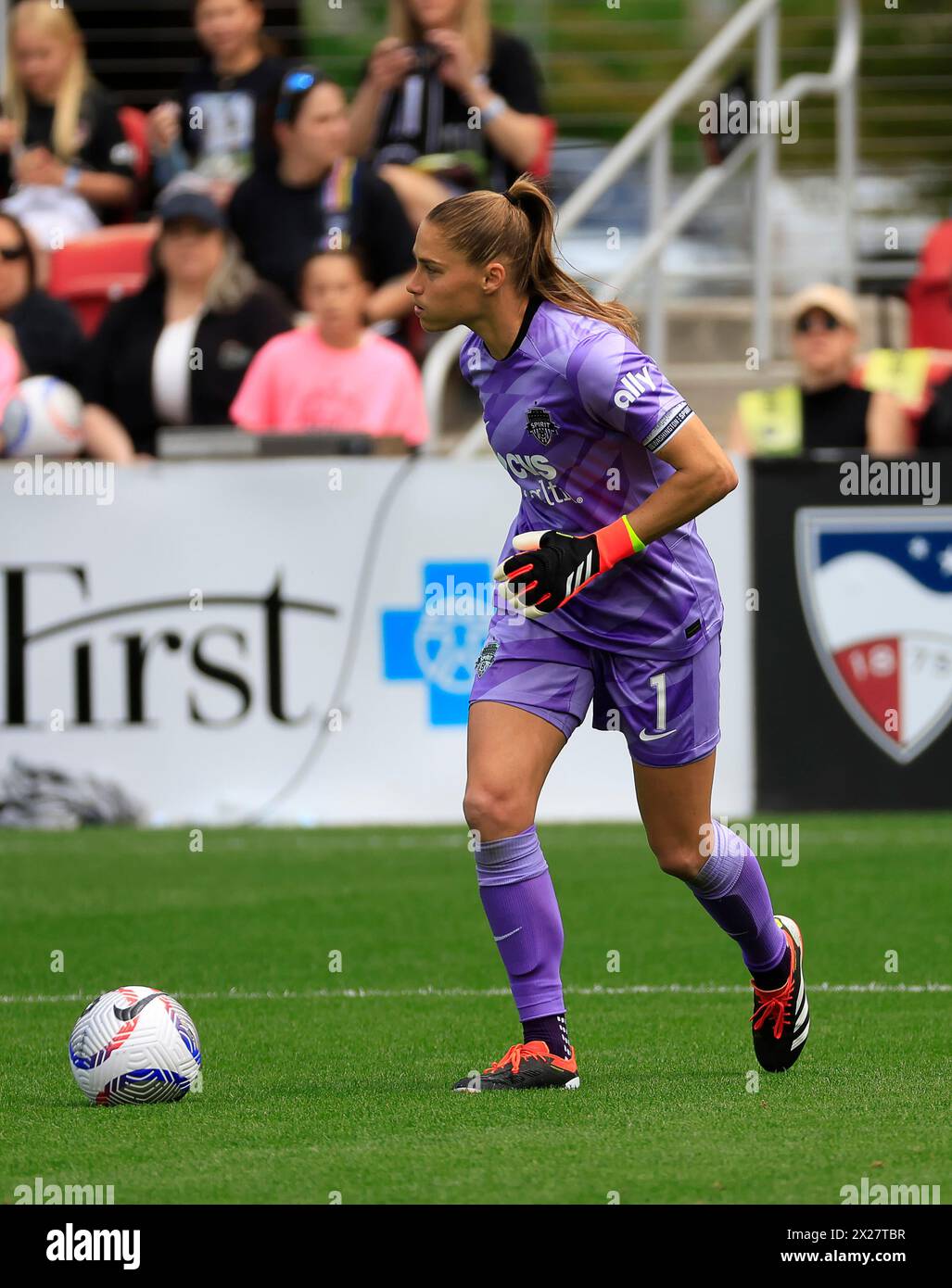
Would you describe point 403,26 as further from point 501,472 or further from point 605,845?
point 605,845

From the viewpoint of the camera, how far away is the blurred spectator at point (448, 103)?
13164 millimetres

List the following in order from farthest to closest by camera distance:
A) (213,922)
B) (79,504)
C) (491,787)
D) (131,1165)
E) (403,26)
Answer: (403,26), (79,504), (213,922), (491,787), (131,1165)

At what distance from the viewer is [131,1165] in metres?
4.84

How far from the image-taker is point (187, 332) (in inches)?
480

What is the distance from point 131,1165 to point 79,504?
23.0 ft

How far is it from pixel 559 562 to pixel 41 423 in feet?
22.5

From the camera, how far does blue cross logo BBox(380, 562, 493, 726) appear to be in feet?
36.7

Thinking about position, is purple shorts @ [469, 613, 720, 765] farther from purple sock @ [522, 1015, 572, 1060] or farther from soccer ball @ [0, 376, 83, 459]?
soccer ball @ [0, 376, 83, 459]

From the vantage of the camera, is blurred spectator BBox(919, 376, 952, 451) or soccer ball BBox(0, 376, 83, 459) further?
soccer ball BBox(0, 376, 83, 459)

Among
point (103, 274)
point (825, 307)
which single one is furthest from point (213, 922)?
point (103, 274)

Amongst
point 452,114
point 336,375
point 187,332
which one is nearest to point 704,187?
point 452,114

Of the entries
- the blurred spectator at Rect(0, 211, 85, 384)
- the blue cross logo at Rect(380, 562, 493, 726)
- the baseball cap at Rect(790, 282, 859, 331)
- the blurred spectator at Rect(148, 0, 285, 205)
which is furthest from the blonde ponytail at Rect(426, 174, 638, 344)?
the blurred spectator at Rect(148, 0, 285, 205)

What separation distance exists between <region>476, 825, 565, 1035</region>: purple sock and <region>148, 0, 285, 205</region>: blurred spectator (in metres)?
8.51

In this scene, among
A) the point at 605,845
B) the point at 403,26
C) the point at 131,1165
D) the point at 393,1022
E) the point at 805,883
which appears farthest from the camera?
the point at 403,26
